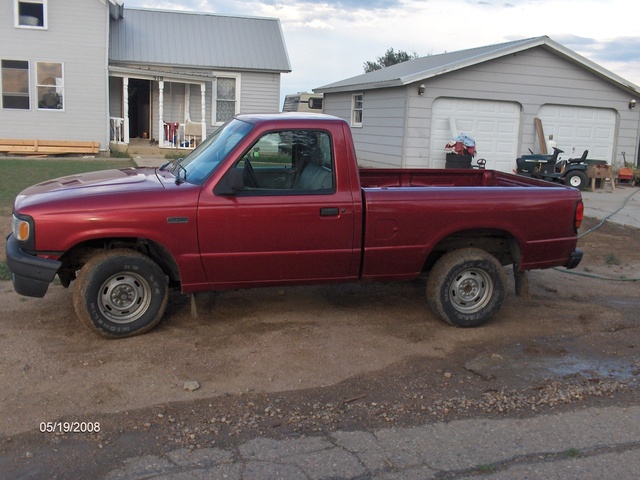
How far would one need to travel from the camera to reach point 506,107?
19.0m

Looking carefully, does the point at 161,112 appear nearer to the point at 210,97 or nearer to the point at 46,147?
the point at 210,97

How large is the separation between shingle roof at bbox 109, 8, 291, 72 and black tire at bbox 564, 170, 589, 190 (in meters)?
12.2

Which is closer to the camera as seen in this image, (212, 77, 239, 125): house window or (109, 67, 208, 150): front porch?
(109, 67, 208, 150): front porch

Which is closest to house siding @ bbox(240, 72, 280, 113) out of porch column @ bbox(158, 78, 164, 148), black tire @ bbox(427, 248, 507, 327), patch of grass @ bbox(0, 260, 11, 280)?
porch column @ bbox(158, 78, 164, 148)

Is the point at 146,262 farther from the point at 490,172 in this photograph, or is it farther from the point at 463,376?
the point at 490,172

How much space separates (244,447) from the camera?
12.7 feet

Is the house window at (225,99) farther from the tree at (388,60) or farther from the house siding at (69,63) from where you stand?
the tree at (388,60)

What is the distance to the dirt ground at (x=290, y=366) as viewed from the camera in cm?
420

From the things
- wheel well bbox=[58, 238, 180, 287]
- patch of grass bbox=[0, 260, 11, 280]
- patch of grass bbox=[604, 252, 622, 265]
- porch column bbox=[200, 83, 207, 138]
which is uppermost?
porch column bbox=[200, 83, 207, 138]

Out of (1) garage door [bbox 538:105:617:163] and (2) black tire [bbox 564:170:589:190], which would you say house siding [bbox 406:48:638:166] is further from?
(2) black tire [bbox 564:170:589:190]

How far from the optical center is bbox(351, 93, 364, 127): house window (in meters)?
22.4

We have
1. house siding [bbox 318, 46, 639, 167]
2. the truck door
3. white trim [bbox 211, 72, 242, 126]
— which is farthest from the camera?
white trim [bbox 211, 72, 242, 126]

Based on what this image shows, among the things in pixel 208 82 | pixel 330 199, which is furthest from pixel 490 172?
pixel 208 82

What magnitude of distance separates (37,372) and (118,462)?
4.92 feet
